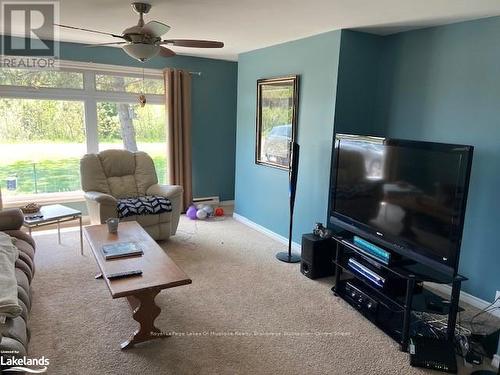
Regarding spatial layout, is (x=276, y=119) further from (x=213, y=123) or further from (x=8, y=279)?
(x=8, y=279)

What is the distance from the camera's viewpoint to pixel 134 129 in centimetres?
519

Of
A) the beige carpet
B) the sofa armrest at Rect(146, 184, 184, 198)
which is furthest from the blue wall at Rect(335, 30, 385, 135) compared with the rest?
the sofa armrest at Rect(146, 184, 184, 198)

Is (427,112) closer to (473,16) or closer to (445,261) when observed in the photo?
(473,16)

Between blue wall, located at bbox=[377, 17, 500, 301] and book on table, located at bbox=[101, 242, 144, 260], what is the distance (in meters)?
2.58

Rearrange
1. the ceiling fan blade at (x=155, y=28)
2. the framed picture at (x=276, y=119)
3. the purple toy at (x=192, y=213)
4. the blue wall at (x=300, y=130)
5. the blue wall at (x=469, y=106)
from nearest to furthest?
the ceiling fan blade at (x=155, y=28), the blue wall at (x=469, y=106), the blue wall at (x=300, y=130), the framed picture at (x=276, y=119), the purple toy at (x=192, y=213)

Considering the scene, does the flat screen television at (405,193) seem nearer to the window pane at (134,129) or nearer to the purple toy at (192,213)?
the purple toy at (192,213)

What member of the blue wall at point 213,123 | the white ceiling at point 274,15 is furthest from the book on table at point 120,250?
the blue wall at point 213,123

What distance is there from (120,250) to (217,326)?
880 mm

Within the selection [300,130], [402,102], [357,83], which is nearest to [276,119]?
[300,130]

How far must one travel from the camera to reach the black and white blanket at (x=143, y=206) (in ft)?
12.5

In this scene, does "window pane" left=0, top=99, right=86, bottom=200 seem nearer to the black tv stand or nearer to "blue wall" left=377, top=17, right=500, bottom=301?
the black tv stand

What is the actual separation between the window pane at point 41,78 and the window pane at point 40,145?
211 mm

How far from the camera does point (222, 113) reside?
569 centimetres

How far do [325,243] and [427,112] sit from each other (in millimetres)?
1457
